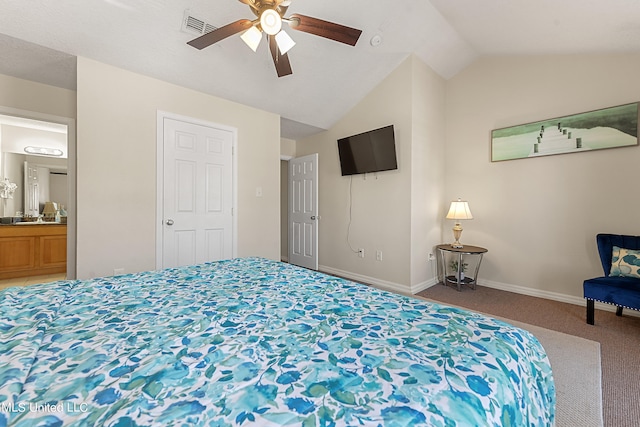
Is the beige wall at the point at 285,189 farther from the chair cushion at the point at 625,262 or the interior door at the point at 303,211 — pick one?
the chair cushion at the point at 625,262

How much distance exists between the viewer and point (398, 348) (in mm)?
870

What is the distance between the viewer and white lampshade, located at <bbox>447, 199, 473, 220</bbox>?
3.63m

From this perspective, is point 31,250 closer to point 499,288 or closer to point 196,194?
point 196,194

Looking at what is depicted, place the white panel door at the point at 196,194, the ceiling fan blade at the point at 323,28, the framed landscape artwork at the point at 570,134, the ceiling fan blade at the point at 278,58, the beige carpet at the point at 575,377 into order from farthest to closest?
the white panel door at the point at 196,194
the framed landscape artwork at the point at 570,134
the ceiling fan blade at the point at 278,58
the ceiling fan blade at the point at 323,28
the beige carpet at the point at 575,377

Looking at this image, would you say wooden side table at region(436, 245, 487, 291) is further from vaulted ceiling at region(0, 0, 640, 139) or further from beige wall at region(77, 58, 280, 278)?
beige wall at region(77, 58, 280, 278)

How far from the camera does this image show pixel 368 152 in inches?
158

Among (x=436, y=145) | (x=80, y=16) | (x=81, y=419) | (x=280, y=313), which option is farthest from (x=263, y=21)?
(x=436, y=145)

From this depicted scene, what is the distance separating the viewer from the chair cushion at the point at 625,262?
2557 millimetres

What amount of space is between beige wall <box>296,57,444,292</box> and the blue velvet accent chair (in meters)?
1.66

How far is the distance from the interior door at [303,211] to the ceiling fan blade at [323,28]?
8.82 ft

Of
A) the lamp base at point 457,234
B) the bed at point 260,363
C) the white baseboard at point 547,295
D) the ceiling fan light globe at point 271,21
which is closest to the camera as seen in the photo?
the bed at point 260,363

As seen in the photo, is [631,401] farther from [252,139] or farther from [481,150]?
[252,139]

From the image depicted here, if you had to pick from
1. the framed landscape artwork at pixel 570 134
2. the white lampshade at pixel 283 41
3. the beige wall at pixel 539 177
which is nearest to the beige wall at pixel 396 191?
the beige wall at pixel 539 177

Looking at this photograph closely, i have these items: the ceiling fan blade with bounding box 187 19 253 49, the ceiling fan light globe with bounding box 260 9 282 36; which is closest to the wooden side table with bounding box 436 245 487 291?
the ceiling fan light globe with bounding box 260 9 282 36
